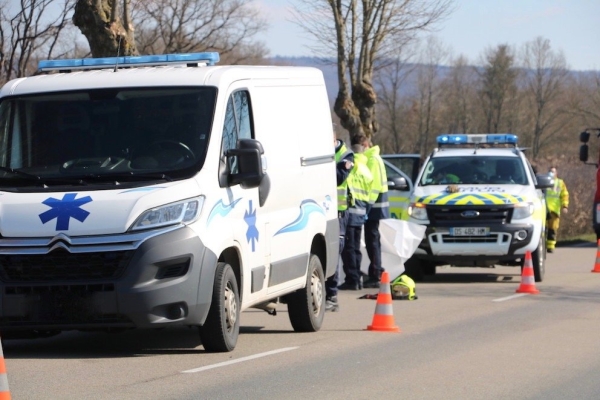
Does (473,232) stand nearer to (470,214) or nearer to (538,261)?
(470,214)

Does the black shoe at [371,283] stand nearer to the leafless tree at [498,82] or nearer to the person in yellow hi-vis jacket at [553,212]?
the person in yellow hi-vis jacket at [553,212]

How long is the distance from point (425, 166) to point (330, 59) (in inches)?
593

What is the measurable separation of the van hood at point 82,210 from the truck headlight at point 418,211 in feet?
30.8

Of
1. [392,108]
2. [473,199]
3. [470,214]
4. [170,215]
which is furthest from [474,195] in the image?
[392,108]

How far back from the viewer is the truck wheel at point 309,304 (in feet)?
37.0

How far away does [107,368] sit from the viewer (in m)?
8.70

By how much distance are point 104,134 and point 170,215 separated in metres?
1.20

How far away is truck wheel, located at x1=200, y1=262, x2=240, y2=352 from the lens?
9.18 meters

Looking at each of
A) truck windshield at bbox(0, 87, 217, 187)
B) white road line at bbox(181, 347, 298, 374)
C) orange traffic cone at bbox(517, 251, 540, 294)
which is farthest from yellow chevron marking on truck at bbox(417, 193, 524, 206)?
truck windshield at bbox(0, 87, 217, 187)

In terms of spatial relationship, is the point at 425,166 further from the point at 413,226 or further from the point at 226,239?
the point at 226,239

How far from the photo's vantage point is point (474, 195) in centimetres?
1783

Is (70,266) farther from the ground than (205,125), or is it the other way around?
(205,125)

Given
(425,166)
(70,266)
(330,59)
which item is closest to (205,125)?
(70,266)

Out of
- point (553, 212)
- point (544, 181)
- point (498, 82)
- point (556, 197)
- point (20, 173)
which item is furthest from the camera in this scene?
point (498, 82)
